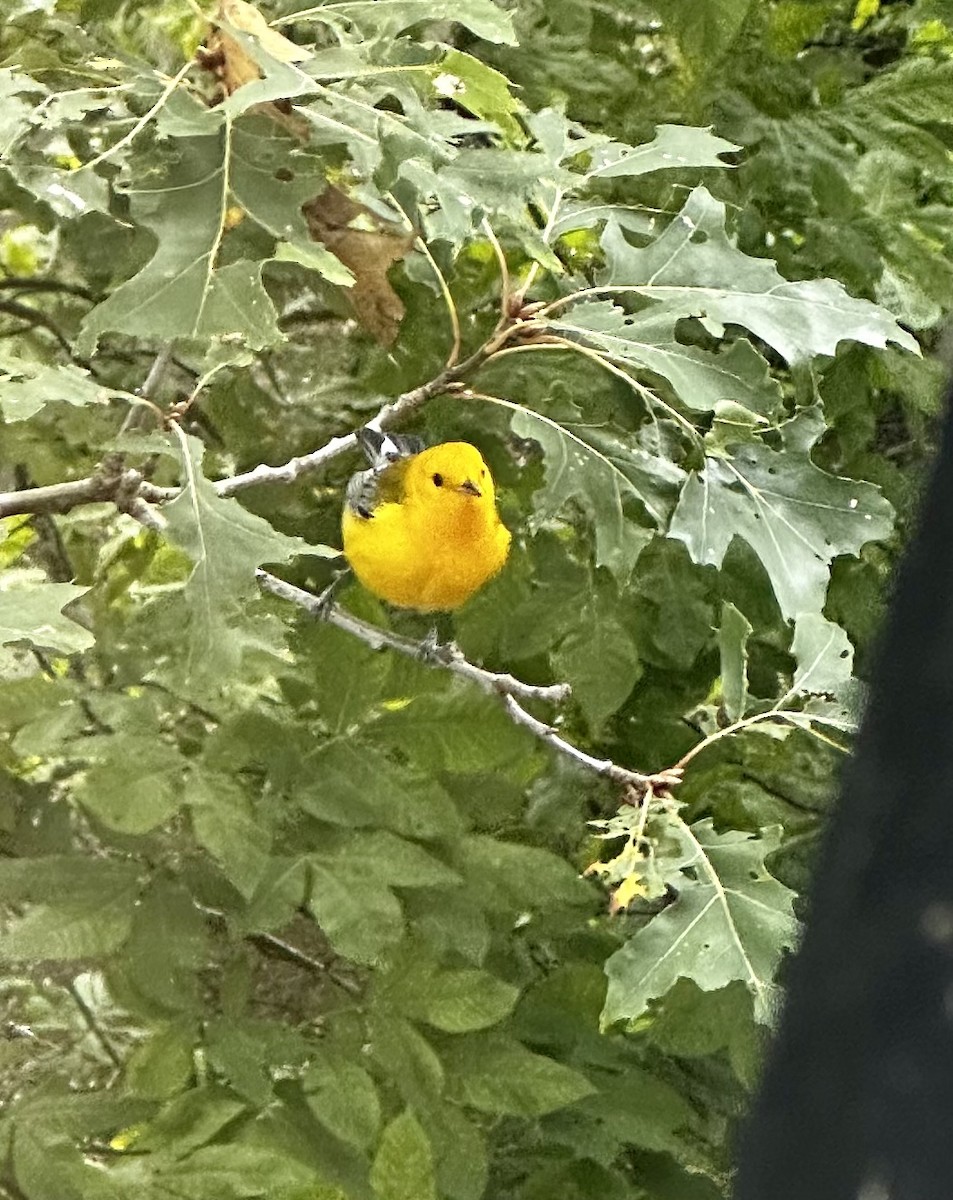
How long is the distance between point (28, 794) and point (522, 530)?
1.12 feet

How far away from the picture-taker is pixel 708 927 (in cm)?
59

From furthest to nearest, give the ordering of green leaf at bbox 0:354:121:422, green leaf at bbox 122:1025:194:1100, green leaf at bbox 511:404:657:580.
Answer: green leaf at bbox 122:1025:194:1100 → green leaf at bbox 511:404:657:580 → green leaf at bbox 0:354:121:422

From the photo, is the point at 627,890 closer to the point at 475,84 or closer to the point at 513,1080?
the point at 513,1080

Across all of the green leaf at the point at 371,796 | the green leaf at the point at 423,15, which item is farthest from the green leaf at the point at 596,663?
the green leaf at the point at 423,15

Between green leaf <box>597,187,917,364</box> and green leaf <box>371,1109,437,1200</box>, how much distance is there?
46 centimetres

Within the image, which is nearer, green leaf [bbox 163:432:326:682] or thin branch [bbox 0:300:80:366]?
green leaf [bbox 163:432:326:682]

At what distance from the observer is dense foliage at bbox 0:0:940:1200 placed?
21.0 inches

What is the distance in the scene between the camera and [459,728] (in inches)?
25.3

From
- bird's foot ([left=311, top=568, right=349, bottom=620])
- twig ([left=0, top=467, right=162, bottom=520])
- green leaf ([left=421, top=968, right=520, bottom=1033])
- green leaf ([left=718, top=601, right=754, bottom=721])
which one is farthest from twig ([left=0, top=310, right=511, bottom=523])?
green leaf ([left=421, top=968, right=520, bottom=1033])

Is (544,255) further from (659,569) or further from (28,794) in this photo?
(28,794)

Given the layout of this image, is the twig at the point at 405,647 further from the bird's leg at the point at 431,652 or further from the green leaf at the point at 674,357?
the green leaf at the point at 674,357

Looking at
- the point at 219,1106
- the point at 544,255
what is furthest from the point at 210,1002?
the point at 544,255

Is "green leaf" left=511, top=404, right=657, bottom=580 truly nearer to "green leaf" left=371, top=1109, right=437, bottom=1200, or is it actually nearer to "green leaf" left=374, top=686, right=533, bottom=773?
"green leaf" left=374, top=686, right=533, bottom=773

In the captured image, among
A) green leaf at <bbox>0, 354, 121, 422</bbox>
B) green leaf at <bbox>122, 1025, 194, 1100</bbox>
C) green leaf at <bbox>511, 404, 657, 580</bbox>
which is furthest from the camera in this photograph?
green leaf at <bbox>122, 1025, 194, 1100</bbox>
